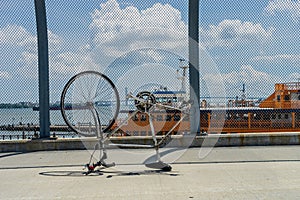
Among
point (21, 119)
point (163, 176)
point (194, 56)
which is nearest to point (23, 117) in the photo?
point (21, 119)

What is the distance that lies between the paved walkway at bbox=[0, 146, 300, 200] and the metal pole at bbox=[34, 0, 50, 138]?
2.51 ft

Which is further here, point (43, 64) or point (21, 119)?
point (43, 64)

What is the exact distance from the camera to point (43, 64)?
23.2ft

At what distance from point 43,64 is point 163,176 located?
3818mm

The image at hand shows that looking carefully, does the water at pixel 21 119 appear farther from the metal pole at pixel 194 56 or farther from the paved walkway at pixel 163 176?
the metal pole at pixel 194 56

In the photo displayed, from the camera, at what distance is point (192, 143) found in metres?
7.39

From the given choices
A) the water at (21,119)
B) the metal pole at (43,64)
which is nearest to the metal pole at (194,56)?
the water at (21,119)

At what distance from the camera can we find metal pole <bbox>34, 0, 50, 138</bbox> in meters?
6.96

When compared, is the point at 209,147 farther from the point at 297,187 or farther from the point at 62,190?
the point at 62,190

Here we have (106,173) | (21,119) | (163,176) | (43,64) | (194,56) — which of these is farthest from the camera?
(194,56)

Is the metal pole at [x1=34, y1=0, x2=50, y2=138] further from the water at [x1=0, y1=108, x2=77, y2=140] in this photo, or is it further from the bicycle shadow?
the bicycle shadow

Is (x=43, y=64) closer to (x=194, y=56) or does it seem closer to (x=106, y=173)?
(x=106, y=173)

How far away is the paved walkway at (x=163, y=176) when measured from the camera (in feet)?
Result: 13.8

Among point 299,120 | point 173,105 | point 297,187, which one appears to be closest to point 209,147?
point 173,105
